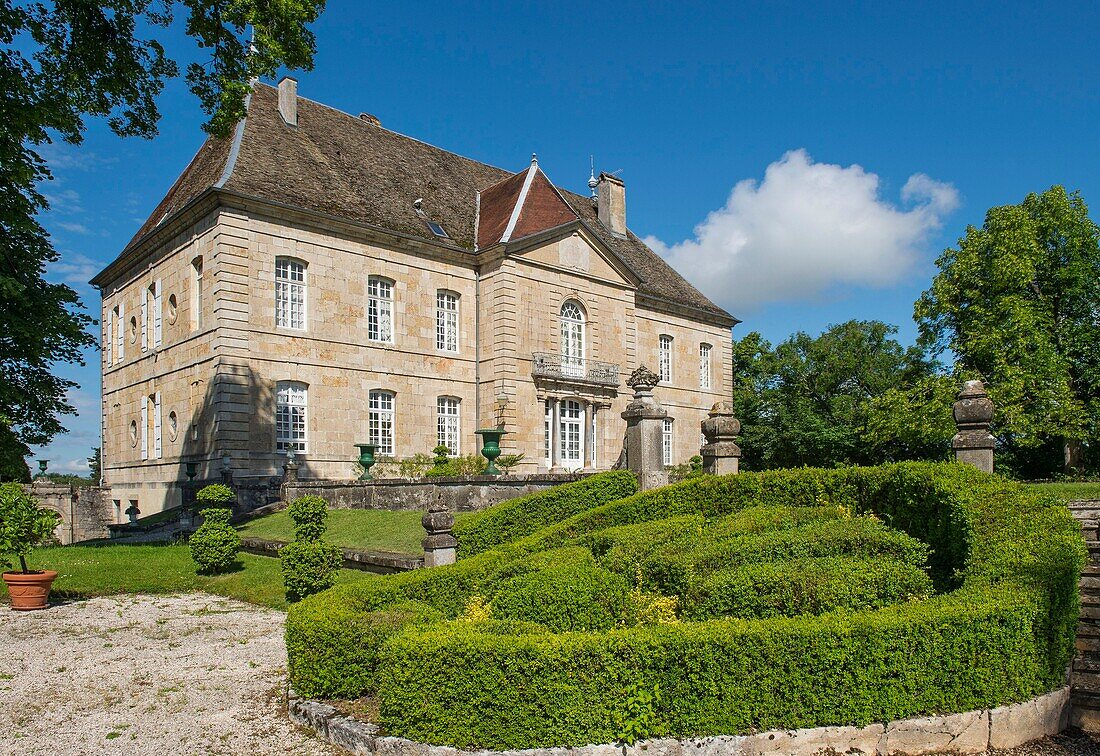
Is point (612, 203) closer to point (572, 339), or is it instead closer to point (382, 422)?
point (572, 339)

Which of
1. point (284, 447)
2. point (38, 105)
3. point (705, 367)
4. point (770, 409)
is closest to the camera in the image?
point (38, 105)

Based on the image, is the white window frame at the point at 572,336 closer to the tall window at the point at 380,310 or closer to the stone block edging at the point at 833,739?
the tall window at the point at 380,310

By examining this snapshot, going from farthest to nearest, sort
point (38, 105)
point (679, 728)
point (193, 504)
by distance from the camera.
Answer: point (193, 504), point (38, 105), point (679, 728)

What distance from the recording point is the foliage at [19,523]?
1112 cm

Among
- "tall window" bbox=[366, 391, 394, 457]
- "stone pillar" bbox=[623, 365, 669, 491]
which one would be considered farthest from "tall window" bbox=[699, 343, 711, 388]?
"stone pillar" bbox=[623, 365, 669, 491]

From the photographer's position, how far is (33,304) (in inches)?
676

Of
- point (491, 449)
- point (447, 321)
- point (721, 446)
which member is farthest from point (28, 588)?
point (447, 321)

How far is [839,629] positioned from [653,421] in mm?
7829

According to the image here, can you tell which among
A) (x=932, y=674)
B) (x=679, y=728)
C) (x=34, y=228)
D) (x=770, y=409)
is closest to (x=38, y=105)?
(x=34, y=228)

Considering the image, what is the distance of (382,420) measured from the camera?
83.0 feet

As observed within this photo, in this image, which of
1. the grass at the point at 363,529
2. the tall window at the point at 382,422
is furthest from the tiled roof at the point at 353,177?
the grass at the point at 363,529

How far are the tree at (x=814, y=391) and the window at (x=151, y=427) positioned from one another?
26336 millimetres

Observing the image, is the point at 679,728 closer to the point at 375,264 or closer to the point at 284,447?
the point at 284,447

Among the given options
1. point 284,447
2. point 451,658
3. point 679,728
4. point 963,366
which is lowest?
point 679,728
